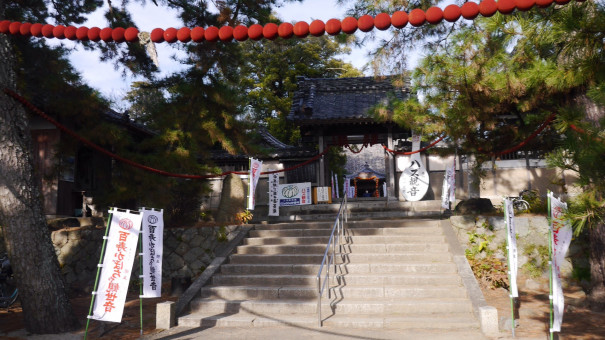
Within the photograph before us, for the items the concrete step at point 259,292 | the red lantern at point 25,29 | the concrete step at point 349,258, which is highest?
the red lantern at point 25,29

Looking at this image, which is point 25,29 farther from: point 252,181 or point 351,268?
point 252,181

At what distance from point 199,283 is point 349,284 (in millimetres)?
2815

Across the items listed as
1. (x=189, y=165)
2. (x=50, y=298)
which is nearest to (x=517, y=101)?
(x=189, y=165)

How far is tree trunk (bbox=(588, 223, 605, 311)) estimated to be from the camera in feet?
23.7

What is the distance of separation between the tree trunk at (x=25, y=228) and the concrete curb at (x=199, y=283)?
1.46 metres

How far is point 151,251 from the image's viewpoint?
7191mm

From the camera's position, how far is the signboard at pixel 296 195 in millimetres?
14062

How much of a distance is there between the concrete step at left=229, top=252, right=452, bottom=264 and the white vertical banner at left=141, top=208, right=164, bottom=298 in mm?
2206

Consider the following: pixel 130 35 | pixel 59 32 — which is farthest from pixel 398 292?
pixel 59 32

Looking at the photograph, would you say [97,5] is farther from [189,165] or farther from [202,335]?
[202,335]

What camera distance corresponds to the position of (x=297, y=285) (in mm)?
8195

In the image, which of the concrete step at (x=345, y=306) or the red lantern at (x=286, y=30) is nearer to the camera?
the red lantern at (x=286, y=30)

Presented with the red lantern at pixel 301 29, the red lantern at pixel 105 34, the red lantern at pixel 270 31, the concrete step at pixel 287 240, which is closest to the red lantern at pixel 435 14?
the red lantern at pixel 301 29

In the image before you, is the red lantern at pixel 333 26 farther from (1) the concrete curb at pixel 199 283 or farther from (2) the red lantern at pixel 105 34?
(1) the concrete curb at pixel 199 283
